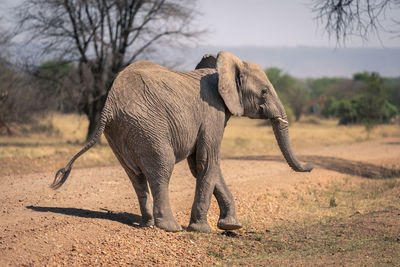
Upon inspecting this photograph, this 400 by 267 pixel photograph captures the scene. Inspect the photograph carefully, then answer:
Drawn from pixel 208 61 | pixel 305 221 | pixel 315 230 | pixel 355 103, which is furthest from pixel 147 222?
pixel 355 103

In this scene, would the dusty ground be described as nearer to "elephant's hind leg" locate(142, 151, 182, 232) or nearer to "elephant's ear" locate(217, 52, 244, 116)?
"elephant's hind leg" locate(142, 151, 182, 232)

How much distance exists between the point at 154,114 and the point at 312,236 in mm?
2744

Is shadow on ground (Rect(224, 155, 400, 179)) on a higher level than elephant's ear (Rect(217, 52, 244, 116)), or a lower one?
lower

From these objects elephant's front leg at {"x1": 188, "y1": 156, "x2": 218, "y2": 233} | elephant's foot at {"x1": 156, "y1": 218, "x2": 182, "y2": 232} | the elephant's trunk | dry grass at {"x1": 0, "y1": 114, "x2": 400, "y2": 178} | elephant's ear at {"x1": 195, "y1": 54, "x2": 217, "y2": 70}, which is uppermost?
elephant's ear at {"x1": 195, "y1": 54, "x2": 217, "y2": 70}

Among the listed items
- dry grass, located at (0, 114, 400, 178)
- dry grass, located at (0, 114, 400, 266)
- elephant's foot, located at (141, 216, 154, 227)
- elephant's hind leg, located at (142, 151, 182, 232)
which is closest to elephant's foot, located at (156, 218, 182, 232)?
elephant's hind leg, located at (142, 151, 182, 232)

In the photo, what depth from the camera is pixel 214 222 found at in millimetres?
6707

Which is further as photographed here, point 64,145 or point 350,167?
point 64,145

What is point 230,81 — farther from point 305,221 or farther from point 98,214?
point 305,221

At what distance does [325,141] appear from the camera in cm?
1936

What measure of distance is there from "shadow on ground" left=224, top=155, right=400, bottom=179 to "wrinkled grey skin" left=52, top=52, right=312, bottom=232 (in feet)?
21.3

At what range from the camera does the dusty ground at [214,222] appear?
15.1 feet

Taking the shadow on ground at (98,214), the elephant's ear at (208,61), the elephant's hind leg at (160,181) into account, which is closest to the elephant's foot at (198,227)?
the elephant's hind leg at (160,181)

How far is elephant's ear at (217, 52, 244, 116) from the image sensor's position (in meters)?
5.38

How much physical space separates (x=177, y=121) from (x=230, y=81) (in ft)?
2.78
